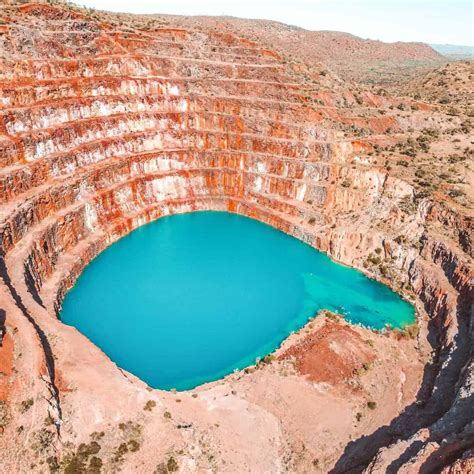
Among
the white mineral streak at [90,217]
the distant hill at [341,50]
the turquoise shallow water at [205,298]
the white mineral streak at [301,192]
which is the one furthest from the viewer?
the distant hill at [341,50]

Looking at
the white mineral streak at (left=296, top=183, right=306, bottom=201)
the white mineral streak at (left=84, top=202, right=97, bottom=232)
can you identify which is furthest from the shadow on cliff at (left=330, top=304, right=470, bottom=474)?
the white mineral streak at (left=84, top=202, right=97, bottom=232)

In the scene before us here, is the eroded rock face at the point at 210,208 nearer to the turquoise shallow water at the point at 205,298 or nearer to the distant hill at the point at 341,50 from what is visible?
the turquoise shallow water at the point at 205,298

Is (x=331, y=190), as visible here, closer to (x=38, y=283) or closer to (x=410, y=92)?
(x=38, y=283)

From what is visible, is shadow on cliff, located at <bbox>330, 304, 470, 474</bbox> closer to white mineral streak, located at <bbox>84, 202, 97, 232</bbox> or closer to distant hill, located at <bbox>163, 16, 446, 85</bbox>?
white mineral streak, located at <bbox>84, 202, 97, 232</bbox>

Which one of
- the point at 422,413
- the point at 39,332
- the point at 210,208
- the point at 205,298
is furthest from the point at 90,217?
the point at 422,413

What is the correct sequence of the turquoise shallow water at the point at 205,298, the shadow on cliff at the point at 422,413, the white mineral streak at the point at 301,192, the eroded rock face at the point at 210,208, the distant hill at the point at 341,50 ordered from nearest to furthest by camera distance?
the eroded rock face at the point at 210,208 → the shadow on cliff at the point at 422,413 → the turquoise shallow water at the point at 205,298 → the white mineral streak at the point at 301,192 → the distant hill at the point at 341,50

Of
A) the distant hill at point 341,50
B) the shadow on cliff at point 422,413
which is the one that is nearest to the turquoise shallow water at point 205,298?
the shadow on cliff at point 422,413
